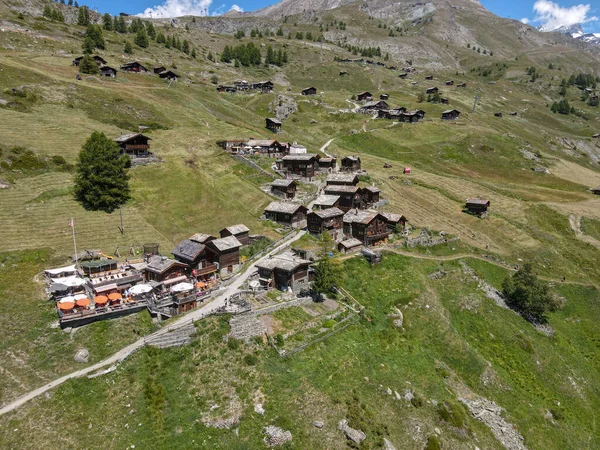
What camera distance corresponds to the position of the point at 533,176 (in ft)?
445

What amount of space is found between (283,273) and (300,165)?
4804 cm

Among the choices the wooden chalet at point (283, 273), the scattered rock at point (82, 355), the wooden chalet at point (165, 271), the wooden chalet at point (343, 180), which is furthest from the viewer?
the wooden chalet at point (343, 180)

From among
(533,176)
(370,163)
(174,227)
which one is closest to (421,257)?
(174,227)

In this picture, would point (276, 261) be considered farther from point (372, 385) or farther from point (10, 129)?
point (10, 129)

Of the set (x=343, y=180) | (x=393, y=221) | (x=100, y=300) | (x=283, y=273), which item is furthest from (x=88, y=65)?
(x=283, y=273)

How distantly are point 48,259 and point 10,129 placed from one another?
4911cm

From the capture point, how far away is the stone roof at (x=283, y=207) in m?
→ 76.7

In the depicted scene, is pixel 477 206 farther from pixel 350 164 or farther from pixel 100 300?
pixel 100 300

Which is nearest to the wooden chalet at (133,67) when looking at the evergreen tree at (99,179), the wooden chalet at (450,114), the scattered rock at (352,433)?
the evergreen tree at (99,179)

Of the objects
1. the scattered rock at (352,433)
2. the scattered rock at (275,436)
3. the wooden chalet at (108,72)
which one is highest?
the wooden chalet at (108,72)

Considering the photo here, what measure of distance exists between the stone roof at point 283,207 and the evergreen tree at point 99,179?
1128 inches

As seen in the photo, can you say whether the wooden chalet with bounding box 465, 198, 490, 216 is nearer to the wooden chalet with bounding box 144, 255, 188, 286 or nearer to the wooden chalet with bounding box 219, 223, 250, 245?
the wooden chalet with bounding box 219, 223, 250, 245

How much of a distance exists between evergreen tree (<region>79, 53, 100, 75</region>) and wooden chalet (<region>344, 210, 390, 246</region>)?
11428 cm

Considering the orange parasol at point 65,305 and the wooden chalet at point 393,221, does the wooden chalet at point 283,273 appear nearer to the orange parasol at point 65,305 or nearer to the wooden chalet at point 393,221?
the orange parasol at point 65,305
